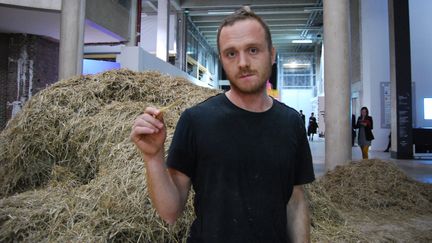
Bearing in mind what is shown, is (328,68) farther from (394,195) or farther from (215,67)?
(215,67)

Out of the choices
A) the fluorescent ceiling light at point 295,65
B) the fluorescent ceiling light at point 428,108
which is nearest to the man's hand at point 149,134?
the fluorescent ceiling light at point 428,108

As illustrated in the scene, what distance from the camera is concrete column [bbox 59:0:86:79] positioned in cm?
1002

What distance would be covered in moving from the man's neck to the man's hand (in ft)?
0.94

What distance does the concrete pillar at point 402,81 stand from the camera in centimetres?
1218

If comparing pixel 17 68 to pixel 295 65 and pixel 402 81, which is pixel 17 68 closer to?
pixel 402 81

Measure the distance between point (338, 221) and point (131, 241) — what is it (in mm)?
2253

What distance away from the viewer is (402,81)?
12.3 metres

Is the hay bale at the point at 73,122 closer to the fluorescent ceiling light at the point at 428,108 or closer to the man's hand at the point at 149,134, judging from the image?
the man's hand at the point at 149,134

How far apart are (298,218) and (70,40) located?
33.0ft

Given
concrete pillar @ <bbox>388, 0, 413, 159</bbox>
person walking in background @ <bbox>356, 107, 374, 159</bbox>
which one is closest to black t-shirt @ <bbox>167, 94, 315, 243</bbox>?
person walking in background @ <bbox>356, 107, 374, 159</bbox>

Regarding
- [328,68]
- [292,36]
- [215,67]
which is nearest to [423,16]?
[328,68]

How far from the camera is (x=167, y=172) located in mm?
1162

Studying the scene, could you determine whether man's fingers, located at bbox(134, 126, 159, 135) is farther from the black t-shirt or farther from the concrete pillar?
the concrete pillar

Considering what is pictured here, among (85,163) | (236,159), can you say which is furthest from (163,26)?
(236,159)
